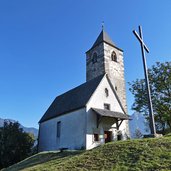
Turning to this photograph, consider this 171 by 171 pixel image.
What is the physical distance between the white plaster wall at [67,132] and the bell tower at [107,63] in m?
9.51

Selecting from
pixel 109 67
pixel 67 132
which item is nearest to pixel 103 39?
pixel 109 67

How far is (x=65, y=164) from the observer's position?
1146 cm

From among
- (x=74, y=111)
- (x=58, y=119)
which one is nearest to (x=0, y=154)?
(x=58, y=119)

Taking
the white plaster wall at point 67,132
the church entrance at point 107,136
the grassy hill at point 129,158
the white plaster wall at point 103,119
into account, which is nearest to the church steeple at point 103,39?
the white plaster wall at point 103,119

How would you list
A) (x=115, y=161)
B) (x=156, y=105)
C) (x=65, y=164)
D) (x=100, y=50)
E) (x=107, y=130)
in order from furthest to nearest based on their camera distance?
(x=100, y=50), (x=156, y=105), (x=107, y=130), (x=65, y=164), (x=115, y=161)

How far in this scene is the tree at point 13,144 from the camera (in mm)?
26203

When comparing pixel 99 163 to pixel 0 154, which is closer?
pixel 99 163

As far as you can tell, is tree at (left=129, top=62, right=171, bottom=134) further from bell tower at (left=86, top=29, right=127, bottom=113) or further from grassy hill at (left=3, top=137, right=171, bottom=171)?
grassy hill at (left=3, top=137, right=171, bottom=171)

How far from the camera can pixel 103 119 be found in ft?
73.5

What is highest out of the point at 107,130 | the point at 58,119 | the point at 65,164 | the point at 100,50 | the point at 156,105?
the point at 100,50

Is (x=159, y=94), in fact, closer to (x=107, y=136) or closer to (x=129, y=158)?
(x=107, y=136)

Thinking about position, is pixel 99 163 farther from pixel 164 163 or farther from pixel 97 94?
pixel 97 94

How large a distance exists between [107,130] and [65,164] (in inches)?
462

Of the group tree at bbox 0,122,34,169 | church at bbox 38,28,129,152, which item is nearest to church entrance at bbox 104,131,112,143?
church at bbox 38,28,129,152
